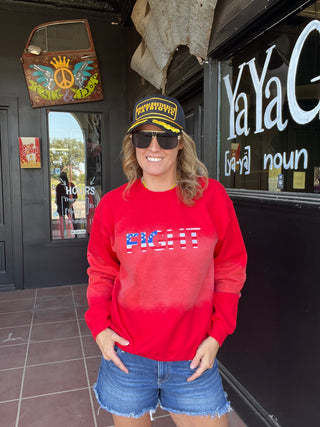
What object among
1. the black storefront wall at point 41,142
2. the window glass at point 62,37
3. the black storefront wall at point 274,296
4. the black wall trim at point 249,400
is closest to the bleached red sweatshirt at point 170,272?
the black storefront wall at point 274,296

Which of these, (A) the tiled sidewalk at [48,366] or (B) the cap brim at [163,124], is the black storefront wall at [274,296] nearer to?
(A) the tiled sidewalk at [48,366]

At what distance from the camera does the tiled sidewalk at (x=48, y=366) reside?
6.84ft

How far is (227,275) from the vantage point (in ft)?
3.68

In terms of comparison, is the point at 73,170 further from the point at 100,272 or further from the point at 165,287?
the point at 165,287

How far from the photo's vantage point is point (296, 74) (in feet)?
4.81

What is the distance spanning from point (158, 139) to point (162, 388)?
0.84m

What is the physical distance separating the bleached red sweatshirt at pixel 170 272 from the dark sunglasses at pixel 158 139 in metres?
0.16

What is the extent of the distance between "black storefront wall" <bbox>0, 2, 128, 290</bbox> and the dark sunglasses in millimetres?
3709

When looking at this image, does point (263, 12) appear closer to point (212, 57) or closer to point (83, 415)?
point (212, 57)

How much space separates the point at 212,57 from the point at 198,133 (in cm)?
71

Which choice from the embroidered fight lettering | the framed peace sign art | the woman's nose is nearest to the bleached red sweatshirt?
the embroidered fight lettering

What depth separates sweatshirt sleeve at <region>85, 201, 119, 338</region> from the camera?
117cm

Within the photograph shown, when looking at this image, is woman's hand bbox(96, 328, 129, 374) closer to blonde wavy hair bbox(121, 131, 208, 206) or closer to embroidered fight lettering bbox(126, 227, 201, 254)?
embroidered fight lettering bbox(126, 227, 201, 254)

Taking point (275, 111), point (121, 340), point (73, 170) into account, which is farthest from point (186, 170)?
point (73, 170)
